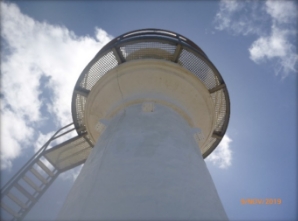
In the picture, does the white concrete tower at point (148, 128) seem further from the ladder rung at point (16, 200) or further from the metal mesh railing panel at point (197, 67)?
the ladder rung at point (16, 200)

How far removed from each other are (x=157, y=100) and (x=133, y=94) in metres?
0.69

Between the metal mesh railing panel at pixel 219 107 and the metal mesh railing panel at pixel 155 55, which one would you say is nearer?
the metal mesh railing panel at pixel 155 55

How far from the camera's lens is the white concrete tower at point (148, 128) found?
11.3 feet

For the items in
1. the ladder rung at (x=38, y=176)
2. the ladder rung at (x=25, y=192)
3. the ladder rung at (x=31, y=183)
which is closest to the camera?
the ladder rung at (x=25, y=192)

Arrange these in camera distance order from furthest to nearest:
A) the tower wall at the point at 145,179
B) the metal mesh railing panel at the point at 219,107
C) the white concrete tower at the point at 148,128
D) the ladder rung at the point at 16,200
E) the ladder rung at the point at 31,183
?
the ladder rung at the point at 31,183
the metal mesh railing panel at the point at 219,107
the ladder rung at the point at 16,200
the white concrete tower at the point at 148,128
the tower wall at the point at 145,179

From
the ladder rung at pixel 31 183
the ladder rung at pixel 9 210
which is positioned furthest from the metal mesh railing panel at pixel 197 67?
the ladder rung at pixel 9 210

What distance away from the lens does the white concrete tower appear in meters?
3.45

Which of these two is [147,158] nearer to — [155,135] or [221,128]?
[155,135]

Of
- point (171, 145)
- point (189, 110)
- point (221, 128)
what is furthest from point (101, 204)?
point (221, 128)

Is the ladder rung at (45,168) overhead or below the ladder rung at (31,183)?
overhead

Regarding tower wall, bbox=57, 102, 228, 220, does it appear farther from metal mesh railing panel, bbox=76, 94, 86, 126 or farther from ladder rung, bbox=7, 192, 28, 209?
ladder rung, bbox=7, 192, 28, 209

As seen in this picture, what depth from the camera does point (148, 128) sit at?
15.9 ft

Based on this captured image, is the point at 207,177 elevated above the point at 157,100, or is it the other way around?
the point at 157,100

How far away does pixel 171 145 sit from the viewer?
4.49 m
